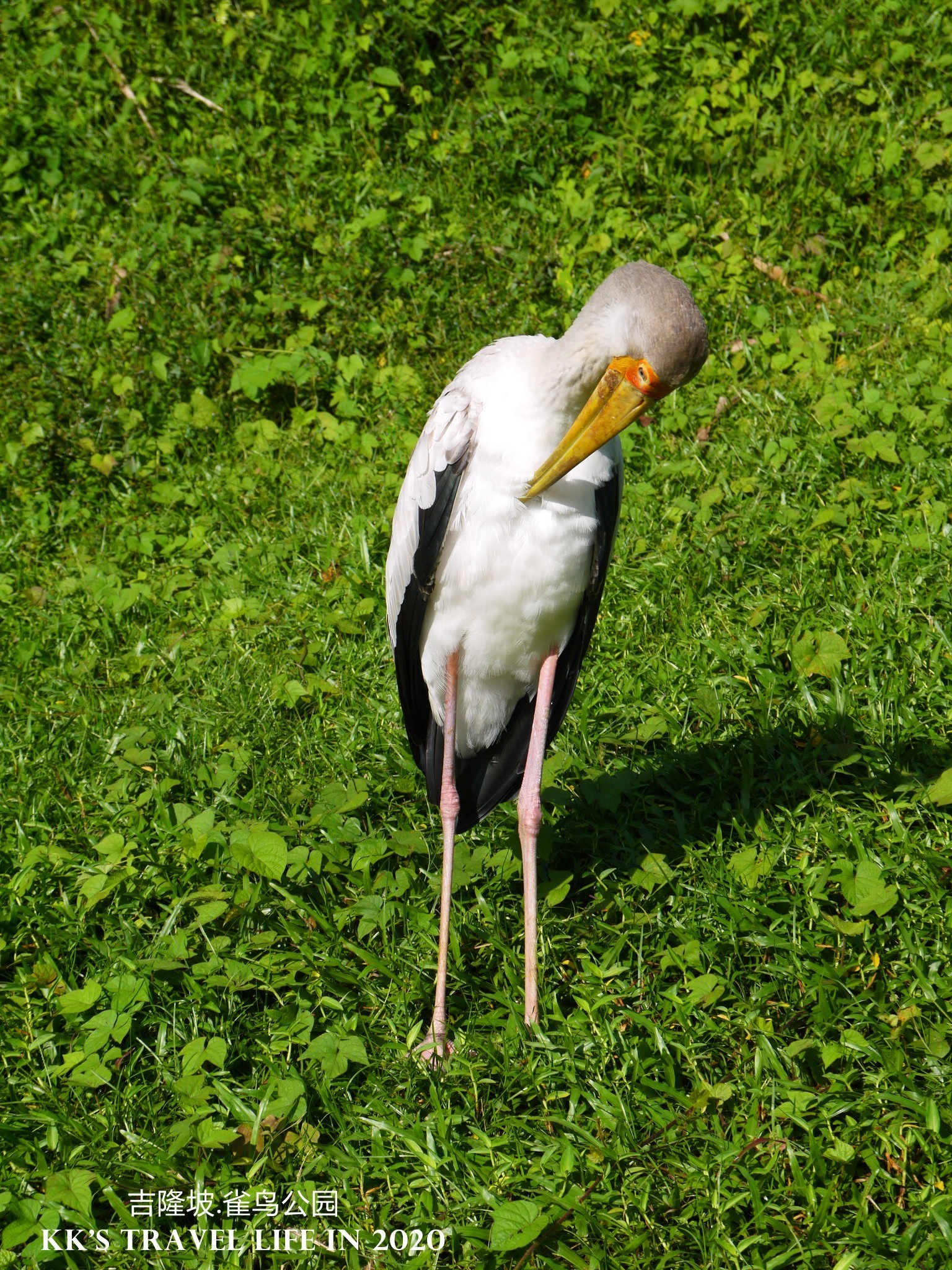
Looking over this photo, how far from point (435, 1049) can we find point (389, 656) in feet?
4.73

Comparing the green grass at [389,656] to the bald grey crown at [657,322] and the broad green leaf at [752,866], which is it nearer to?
the broad green leaf at [752,866]

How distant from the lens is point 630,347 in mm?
2332

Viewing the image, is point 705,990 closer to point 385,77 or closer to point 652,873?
point 652,873

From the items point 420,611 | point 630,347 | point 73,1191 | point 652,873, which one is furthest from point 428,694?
point 73,1191

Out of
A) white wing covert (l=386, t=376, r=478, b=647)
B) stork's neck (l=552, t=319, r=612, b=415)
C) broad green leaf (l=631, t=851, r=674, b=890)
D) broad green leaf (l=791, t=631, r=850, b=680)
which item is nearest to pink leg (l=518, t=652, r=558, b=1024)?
broad green leaf (l=631, t=851, r=674, b=890)

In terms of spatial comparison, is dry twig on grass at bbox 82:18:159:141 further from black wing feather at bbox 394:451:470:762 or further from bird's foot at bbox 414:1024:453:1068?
bird's foot at bbox 414:1024:453:1068

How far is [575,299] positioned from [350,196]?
1233 millimetres

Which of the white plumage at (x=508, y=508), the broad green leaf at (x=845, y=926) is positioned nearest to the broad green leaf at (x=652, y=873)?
the broad green leaf at (x=845, y=926)

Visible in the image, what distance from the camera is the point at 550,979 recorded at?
9.01 ft

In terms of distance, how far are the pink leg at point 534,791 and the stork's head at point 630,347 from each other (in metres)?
0.57

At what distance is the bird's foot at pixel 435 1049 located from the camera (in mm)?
2588

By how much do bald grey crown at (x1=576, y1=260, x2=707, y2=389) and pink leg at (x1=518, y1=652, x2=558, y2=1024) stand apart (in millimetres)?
816

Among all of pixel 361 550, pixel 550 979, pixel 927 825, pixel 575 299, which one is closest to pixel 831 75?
pixel 575 299

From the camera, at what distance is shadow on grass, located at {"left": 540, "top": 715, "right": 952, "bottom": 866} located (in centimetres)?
297
